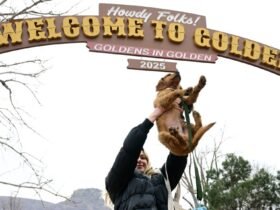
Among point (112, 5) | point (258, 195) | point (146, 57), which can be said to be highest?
point (112, 5)

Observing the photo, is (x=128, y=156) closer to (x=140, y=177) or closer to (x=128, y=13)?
(x=140, y=177)

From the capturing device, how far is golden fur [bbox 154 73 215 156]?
2395 mm

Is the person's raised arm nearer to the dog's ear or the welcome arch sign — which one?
the dog's ear

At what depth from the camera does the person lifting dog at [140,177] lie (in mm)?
2377

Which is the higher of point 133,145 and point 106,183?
point 133,145

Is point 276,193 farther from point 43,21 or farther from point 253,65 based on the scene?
point 43,21

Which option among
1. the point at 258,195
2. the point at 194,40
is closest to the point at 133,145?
the point at 194,40

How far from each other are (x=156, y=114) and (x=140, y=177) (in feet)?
1.03

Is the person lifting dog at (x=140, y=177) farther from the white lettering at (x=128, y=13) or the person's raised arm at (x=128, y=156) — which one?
the white lettering at (x=128, y=13)

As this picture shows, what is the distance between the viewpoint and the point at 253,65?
599 cm

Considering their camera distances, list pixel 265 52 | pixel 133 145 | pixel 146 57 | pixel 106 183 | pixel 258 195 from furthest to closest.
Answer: pixel 258 195, pixel 265 52, pixel 146 57, pixel 106 183, pixel 133 145

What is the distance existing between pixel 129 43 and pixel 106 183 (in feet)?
10.1

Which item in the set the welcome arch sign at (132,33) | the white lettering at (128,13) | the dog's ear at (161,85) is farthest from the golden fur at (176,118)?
the white lettering at (128,13)

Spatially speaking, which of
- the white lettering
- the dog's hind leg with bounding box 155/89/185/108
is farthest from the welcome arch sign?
the dog's hind leg with bounding box 155/89/185/108
